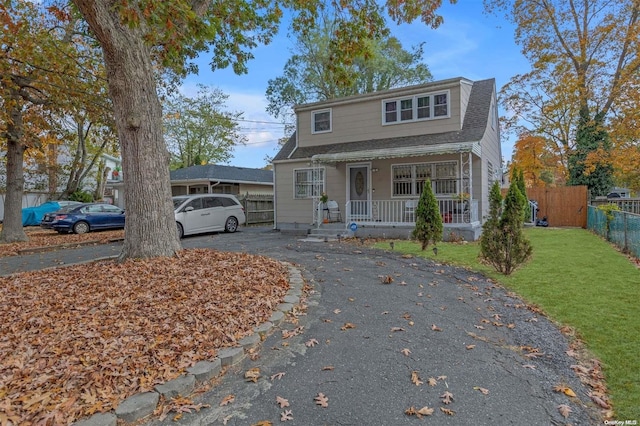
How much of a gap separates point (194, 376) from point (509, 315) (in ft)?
13.2

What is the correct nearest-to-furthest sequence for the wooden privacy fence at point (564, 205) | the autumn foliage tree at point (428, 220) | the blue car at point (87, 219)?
the autumn foliage tree at point (428, 220), the blue car at point (87, 219), the wooden privacy fence at point (564, 205)

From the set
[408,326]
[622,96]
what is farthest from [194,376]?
[622,96]

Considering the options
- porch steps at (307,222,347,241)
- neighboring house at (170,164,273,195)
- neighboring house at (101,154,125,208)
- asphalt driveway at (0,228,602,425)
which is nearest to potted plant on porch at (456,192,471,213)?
porch steps at (307,222,347,241)

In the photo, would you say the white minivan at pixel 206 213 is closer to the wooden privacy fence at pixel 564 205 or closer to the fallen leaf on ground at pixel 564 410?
the fallen leaf on ground at pixel 564 410

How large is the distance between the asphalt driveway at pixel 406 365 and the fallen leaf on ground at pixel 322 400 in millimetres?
27

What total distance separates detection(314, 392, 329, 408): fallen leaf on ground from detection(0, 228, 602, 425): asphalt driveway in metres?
0.03

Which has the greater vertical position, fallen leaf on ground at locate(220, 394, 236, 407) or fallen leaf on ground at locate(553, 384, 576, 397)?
fallen leaf on ground at locate(220, 394, 236, 407)

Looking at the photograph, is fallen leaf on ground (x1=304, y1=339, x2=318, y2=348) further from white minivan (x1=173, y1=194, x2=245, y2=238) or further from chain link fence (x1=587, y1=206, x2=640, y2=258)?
white minivan (x1=173, y1=194, x2=245, y2=238)

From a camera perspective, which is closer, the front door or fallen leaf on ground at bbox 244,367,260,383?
fallen leaf on ground at bbox 244,367,260,383

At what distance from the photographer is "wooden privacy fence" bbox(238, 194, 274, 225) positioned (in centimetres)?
2000

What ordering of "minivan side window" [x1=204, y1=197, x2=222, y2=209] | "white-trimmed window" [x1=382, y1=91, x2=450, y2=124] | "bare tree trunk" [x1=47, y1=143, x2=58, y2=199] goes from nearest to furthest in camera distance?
"white-trimmed window" [x1=382, y1=91, x2=450, y2=124], "minivan side window" [x1=204, y1=197, x2=222, y2=209], "bare tree trunk" [x1=47, y1=143, x2=58, y2=199]

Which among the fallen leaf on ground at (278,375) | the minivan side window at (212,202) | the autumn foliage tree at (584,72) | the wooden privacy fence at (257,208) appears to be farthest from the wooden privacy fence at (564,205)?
the fallen leaf on ground at (278,375)

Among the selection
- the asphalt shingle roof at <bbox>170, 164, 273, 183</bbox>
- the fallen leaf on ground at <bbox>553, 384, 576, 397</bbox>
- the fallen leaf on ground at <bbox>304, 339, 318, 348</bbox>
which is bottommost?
the fallen leaf on ground at <bbox>553, 384, 576, 397</bbox>

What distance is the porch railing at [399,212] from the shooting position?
1216 cm
